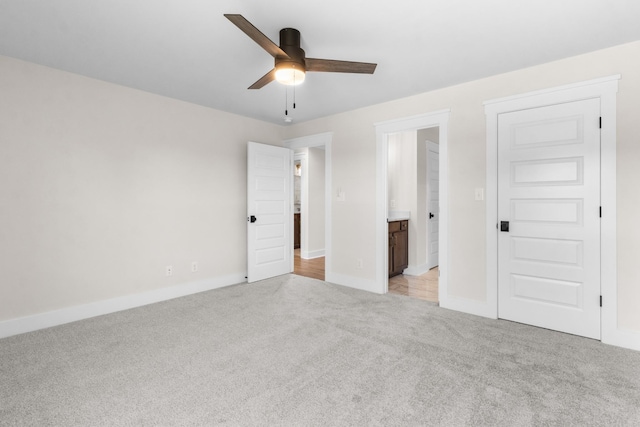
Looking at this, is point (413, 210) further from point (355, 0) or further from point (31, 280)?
point (31, 280)

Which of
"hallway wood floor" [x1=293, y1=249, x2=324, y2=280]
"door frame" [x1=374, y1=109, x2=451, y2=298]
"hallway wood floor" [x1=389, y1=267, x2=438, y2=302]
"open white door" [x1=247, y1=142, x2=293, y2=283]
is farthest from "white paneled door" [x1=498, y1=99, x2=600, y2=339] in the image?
"open white door" [x1=247, y1=142, x2=293, y2=283]

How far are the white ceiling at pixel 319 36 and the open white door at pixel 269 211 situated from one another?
147 centimetres

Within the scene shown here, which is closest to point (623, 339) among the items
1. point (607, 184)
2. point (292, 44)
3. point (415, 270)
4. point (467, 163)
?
point (607, 184)

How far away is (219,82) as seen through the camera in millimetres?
3316

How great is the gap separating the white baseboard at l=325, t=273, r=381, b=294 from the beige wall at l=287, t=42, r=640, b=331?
0.05 metres

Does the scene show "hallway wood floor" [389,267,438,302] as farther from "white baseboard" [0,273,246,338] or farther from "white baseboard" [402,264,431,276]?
"white baseboard" [0,273,246,338]

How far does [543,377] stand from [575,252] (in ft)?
4.06

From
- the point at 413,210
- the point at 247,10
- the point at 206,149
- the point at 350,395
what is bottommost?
the point at 350,395

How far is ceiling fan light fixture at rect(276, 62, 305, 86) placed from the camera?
214cm

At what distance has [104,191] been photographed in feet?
11.0

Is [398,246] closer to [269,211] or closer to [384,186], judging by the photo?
[384,186]

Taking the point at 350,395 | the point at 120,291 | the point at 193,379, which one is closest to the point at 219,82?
the point at 120,291

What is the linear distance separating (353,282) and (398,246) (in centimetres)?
102

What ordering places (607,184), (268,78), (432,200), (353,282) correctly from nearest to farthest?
1. (268,78)
2. (607,184)
3. (353,282)
4. (432,200)
